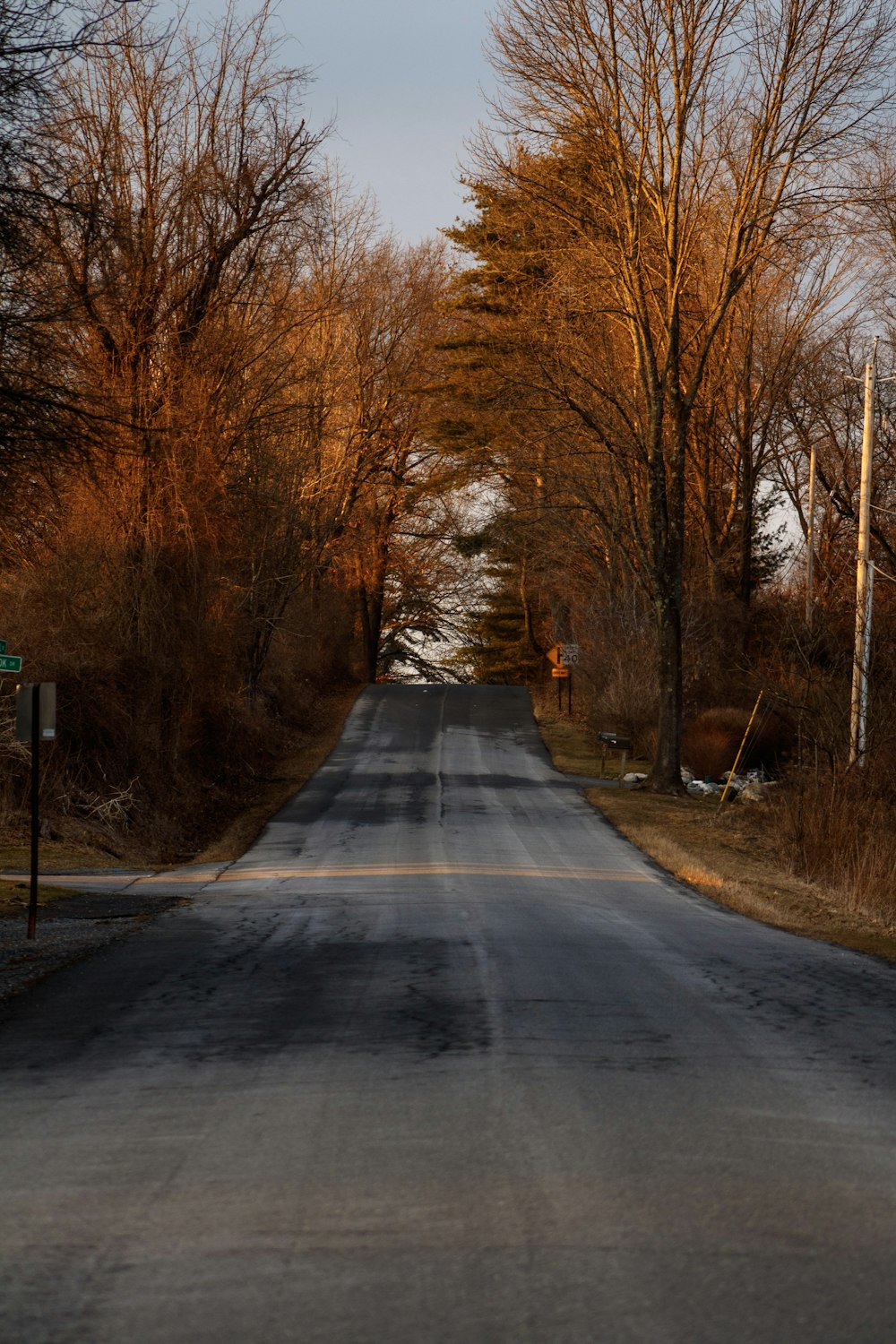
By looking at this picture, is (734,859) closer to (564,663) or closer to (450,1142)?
(450,1142)

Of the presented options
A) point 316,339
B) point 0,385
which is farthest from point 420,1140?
point 316,339

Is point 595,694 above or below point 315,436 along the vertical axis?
below

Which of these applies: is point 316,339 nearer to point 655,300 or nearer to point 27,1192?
point 655,300

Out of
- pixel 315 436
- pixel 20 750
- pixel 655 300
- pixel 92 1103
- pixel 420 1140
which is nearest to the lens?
pixel 420 1140

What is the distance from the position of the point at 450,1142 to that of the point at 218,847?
18.4 meters

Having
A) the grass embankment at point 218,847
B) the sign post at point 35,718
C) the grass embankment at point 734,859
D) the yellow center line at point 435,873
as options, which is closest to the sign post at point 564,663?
the grass embankment at point 734,859

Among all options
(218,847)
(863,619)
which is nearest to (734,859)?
(863,619)

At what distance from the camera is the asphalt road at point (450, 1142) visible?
13.2 ft

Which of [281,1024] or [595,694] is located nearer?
[281,1024]

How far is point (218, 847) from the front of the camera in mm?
23516

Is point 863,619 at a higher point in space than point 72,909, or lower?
higher

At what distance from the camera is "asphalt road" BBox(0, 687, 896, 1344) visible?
158 inches

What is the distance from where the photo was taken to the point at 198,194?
24.7 metres

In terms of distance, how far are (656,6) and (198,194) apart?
31.7ft
